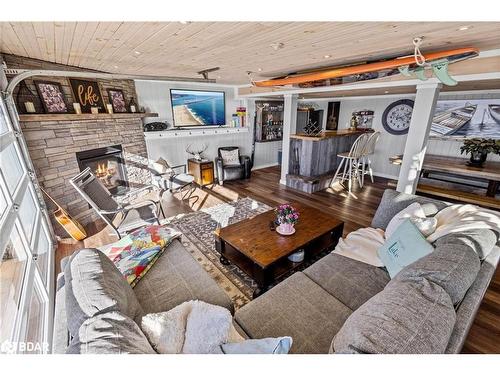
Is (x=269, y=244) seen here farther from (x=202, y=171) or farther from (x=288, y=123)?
(x=288, y=123)

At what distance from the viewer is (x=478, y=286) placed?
1152 millimetres

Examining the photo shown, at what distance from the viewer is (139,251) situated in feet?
5.71

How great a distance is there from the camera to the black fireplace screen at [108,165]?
324cm

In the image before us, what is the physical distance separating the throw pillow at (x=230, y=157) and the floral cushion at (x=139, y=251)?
3.26 m

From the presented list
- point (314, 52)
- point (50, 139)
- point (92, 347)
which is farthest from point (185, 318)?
point (50, 139)

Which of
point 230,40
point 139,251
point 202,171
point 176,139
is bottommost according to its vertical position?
point 202,171

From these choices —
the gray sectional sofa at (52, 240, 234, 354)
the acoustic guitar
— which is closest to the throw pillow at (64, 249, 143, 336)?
the gray sectional sofa at (52, 240, 234, 354)

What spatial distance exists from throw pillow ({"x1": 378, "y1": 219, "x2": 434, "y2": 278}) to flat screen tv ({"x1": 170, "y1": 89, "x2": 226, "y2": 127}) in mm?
4242

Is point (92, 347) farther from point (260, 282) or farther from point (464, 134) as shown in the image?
point (464, 134)

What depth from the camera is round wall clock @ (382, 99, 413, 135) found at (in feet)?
16.1

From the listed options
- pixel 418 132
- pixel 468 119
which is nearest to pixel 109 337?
pixel 418 132

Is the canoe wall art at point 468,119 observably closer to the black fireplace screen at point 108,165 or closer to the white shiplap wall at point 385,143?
the white shiplap wall at point 385,143

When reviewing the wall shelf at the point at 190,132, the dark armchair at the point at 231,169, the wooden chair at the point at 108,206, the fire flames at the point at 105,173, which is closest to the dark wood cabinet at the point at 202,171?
the dark armchair at the point at 231,169

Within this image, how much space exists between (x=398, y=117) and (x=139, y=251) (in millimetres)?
5925
